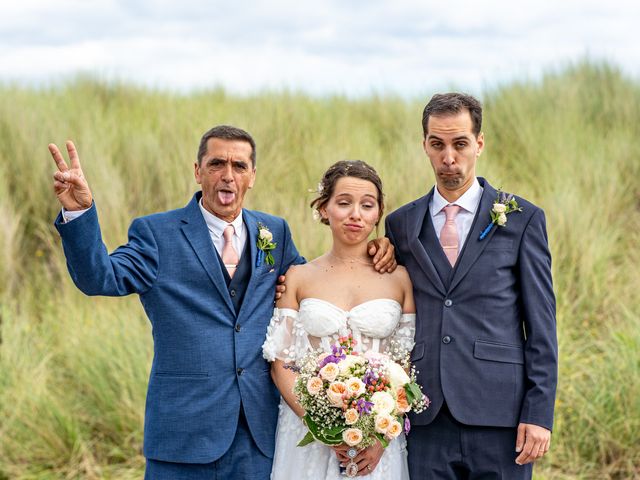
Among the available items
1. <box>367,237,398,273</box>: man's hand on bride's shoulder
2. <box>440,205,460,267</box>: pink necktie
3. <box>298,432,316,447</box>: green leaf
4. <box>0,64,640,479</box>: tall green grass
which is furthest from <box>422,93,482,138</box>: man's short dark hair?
<box>0,64,640,479</box>: tall green grass

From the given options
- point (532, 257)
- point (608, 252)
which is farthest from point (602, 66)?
point (532, 257)

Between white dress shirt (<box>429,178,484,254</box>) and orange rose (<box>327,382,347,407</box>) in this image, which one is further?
white dress shirt (<box>429,178,484,254</box>)

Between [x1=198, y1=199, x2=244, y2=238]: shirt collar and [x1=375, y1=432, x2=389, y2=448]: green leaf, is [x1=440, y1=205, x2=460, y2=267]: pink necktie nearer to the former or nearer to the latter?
[x1=375, y1=432, x2=389, y2=448]: green leaf

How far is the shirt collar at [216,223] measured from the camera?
4.29m

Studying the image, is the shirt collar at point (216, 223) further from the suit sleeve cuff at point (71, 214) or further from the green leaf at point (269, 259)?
the suit sleeve cuff at point (71, 214)

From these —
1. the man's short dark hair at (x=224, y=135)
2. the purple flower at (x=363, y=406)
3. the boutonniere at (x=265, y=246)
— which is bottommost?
the purple flower at (x=363, y=406)

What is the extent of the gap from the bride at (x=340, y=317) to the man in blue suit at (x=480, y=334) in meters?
0.15

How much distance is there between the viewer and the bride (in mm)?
4094

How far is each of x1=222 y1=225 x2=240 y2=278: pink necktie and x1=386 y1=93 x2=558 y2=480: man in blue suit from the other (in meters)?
0.93

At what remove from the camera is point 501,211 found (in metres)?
3.96

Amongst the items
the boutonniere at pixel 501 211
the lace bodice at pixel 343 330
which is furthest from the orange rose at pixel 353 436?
the boutonniere at pixel 501 211

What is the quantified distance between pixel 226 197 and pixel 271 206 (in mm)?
5175

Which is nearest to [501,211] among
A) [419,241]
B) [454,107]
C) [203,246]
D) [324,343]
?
[419,241]

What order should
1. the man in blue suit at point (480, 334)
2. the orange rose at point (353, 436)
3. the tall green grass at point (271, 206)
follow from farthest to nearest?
the tall green grass at point (271, 206) < the man in blue suit at point (480, 334) < the orange rose at point (353, 436)
